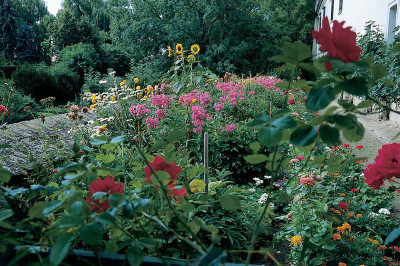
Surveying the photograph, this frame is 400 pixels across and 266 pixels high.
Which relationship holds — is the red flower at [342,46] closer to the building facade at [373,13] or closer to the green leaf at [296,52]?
the green leaf at [296,52]

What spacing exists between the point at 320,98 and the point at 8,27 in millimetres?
35320

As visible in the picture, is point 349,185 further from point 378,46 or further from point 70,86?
point 70,86

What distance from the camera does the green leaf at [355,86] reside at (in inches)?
22.0

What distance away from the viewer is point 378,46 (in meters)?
7.49

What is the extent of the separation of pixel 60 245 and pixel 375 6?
9.75 metres

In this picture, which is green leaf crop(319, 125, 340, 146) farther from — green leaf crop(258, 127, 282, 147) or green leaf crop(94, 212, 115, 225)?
green leaf crop(94, 212, 115, 225)

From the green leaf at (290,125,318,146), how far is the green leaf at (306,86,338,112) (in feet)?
0.15

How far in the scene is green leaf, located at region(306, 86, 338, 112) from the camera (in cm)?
57

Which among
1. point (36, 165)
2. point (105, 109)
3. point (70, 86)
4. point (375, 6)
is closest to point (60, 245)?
point (36, 165)

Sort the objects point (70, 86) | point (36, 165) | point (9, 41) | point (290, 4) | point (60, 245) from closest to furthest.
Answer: point (60, 245), point (36, 165), point (70, 86), point (290, 4), point (9, 41)

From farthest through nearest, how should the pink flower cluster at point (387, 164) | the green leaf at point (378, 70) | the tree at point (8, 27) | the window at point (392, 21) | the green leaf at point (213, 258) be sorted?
the tree at point (8, 27), the window at point (392, 21), the pink flower cluster at point (387, 164), the green leaf at point (378, 70), the green leaf at point (213, 258)

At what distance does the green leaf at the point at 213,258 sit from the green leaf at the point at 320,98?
299 millimetres

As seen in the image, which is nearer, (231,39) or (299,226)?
(299,226)

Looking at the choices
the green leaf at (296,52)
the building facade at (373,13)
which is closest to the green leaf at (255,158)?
the green leaf at (296,52)
